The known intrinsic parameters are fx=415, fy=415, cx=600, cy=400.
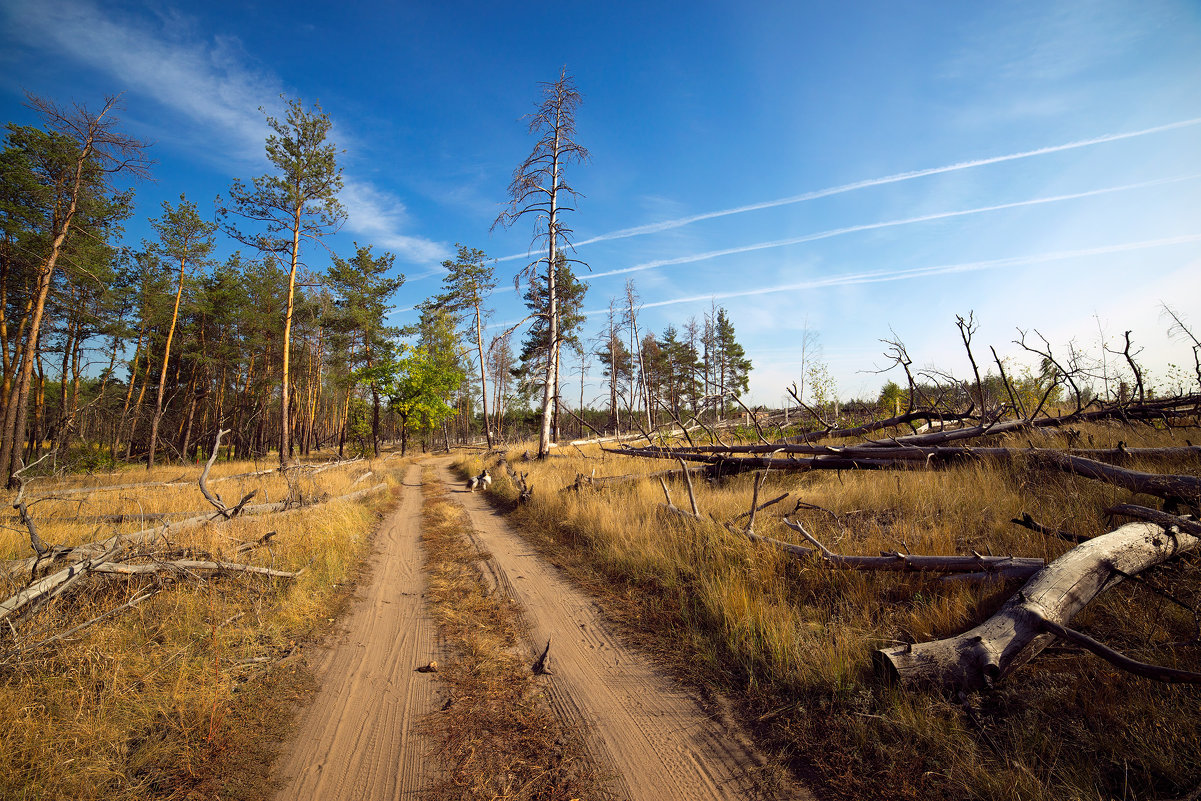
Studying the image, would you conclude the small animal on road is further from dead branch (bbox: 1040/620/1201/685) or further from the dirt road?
dead branch (bbox: 1040/620/1201/685)

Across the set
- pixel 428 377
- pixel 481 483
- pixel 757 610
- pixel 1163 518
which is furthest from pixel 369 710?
pixel 428 377

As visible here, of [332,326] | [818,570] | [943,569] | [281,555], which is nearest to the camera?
[943,569]

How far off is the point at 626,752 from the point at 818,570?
8.01 ft

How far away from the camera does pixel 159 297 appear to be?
20.4 meters

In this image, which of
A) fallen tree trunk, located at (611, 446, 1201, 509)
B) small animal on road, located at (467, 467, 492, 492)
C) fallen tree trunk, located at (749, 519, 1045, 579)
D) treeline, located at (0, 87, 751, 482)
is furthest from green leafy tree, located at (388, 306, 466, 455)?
fallen tree trunk, located at (749, 519, 1045, 579)

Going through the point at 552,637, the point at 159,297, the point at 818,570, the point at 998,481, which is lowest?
the point at 552,637

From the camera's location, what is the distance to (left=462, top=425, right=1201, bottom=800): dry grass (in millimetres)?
2021

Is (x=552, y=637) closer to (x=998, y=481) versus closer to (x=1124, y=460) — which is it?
(x=998, y=481)

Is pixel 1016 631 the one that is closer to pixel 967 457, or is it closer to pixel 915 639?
pixel 915 639

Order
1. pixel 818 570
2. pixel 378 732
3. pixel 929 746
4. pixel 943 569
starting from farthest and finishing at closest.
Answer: pixel 818 570 < pixel 943 569 < pixel 378 732 < pixel 929 746

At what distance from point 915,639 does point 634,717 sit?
208 centimetres

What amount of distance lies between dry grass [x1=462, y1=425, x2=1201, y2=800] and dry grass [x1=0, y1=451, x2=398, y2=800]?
10.1 ft

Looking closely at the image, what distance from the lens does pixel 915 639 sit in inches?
117

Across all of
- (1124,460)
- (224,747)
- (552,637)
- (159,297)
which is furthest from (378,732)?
(159,297)
